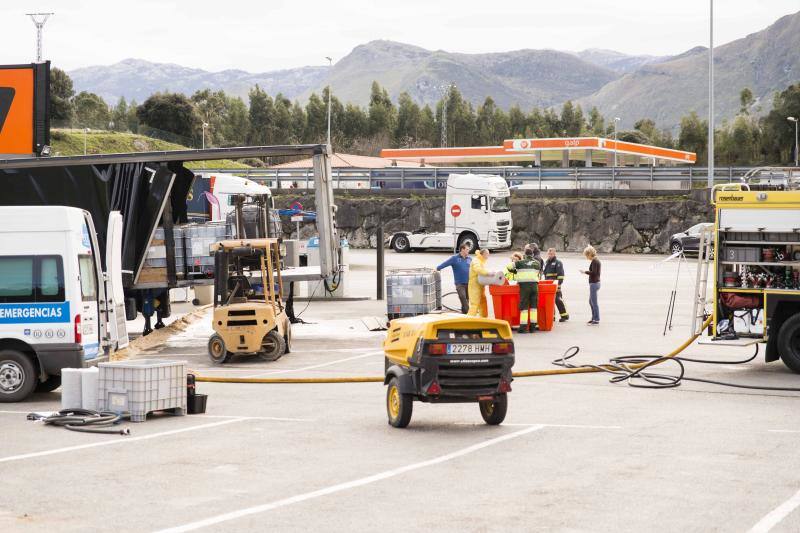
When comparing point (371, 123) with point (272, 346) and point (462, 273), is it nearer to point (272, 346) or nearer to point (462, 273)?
point (462, 273)

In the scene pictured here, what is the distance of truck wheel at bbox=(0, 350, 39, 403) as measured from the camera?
1541cm

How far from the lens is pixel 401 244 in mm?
55656

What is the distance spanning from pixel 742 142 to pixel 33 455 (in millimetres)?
109455

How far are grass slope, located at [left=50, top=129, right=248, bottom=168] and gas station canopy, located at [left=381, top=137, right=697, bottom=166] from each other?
49.9 feet

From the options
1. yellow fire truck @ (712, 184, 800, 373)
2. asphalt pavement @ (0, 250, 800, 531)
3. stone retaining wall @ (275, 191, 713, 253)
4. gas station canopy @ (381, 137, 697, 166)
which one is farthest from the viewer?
gas station canopy @ (381, 137, 697, 166)

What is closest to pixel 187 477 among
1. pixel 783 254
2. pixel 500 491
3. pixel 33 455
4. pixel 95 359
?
pixel 33 455

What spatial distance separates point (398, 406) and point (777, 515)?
5.19 meters

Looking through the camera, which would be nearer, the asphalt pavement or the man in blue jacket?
the asphalt pavement

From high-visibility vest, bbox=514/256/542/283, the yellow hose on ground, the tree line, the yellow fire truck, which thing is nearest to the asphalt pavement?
the yellow hose on ground

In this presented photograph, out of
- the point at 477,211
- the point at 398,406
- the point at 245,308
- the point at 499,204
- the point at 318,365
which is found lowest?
the point at 318,365

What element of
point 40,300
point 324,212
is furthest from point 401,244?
point 40,300

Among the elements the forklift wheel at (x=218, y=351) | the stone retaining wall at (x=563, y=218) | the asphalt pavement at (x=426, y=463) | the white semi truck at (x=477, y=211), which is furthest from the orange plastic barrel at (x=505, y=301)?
the stone retaining wall at (x=563, y=218)

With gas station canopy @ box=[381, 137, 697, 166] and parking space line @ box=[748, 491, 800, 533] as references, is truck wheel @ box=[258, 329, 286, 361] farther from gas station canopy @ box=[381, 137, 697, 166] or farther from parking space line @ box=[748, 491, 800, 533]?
gas station canopy @ box=[381, 137, 697, 166]

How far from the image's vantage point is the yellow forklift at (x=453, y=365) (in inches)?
500
